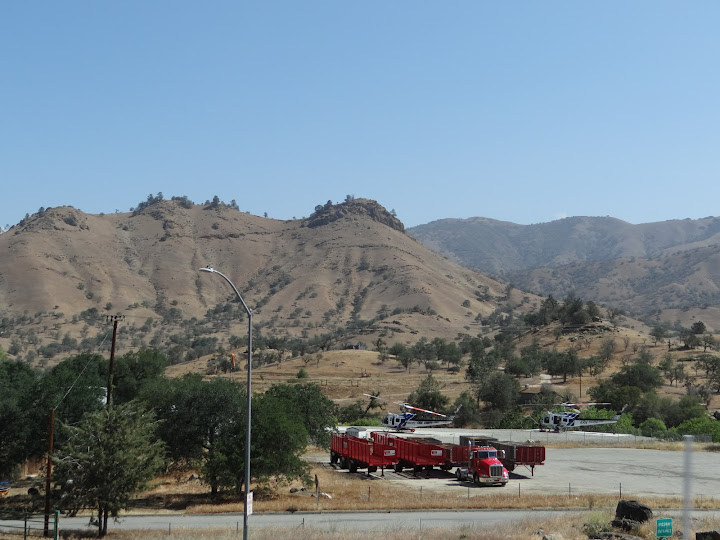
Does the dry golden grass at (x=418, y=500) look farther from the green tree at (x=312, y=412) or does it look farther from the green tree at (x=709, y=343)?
the green tree at (x=709, y=343)

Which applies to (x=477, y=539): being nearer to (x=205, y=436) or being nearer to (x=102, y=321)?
(x=205, y=436)

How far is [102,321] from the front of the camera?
625ft

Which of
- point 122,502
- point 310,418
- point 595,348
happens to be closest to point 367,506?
point 122,502

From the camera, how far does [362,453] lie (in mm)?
47812

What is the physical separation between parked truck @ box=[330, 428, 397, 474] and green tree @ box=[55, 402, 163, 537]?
61.0ft

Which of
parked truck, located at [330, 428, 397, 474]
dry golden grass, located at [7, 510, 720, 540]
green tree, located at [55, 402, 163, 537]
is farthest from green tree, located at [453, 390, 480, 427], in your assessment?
green tree, located at [55, 402, 163, 537]

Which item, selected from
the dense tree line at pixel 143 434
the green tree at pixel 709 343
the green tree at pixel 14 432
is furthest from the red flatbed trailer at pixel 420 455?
the green tree at pixel 709 343

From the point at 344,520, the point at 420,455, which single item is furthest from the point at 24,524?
the point at 420,455

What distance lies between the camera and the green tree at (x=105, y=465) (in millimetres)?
30453

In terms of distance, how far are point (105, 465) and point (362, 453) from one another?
20669 mm

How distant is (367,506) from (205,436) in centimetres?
1317

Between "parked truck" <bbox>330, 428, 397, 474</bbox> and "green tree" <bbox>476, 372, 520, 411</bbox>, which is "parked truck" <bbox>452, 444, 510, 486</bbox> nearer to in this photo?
"parked truck" <bbox>330, 428, 397, 474</bbox>

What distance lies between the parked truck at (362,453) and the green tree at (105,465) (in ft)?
61.0

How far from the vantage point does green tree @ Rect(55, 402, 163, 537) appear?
3045cm
